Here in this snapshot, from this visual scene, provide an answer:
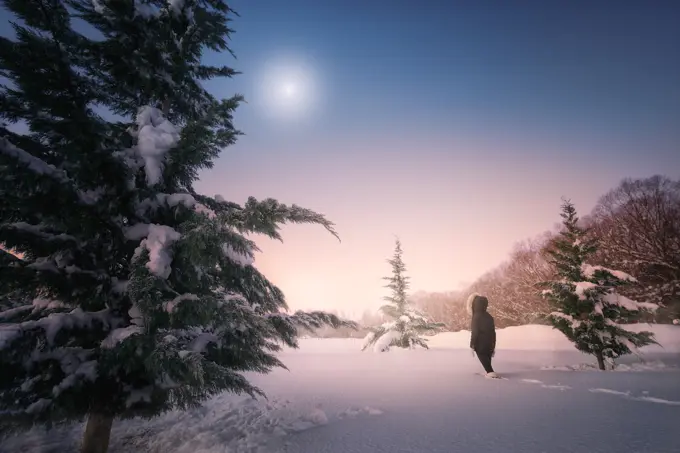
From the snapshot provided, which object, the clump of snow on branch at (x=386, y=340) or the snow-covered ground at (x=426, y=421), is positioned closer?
the snow-covered ground at (x=426, y=421)

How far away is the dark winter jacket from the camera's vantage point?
7379mm

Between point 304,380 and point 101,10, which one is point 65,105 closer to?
point 101,10

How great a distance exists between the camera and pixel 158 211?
4.18 metres

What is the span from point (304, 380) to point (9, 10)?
28.7 feet

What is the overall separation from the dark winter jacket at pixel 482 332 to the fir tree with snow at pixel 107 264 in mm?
5119

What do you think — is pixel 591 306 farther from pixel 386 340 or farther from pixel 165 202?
pixel 386 340

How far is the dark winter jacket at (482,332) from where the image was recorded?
7.38 meters

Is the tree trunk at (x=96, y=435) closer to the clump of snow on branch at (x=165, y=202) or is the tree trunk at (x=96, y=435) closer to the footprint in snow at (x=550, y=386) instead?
the clump of snow on branch at (x=165, y=202)

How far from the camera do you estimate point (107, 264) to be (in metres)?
3.94

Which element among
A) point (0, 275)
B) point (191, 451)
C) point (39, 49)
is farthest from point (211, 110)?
point (191, 451)

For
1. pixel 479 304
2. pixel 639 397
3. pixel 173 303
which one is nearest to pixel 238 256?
pixel 173 303

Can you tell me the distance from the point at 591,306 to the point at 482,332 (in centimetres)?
544

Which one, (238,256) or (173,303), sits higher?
(238,256)

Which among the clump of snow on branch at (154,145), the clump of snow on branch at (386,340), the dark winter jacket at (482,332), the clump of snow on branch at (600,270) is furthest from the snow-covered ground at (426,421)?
the clump of snow on branch at (386,340)
